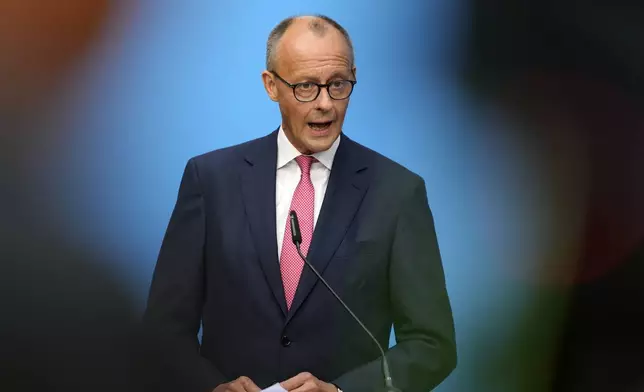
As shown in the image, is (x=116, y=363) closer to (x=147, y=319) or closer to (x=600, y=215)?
(x=147, y=319)

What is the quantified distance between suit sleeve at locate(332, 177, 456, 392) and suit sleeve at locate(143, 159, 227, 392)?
0.38 metres

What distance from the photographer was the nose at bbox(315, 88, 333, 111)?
2.44 metres

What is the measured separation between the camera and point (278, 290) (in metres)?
2.44

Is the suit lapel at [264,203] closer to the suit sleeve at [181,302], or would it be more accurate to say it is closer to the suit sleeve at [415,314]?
the suit sleeve at [181,302]

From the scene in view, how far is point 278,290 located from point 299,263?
9 centimetres

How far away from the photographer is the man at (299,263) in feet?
8.03

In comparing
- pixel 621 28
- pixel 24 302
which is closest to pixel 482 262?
pixel 621 28

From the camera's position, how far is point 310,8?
8.64ft

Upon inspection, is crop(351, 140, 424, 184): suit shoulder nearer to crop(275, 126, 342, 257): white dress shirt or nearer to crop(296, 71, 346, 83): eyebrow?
crop(275, 126, 342, 257): white dress shirt

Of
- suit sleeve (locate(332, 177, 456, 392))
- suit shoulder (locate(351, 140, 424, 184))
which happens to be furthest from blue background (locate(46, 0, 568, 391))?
suit sleeve (locate(332, 177, 456, 392))

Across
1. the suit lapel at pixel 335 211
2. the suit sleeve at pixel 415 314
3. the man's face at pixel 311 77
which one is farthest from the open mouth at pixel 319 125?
the suit sleeve at pixel 415 314

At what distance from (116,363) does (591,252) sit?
57.0 inches

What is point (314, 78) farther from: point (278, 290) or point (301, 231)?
point (278, 290)

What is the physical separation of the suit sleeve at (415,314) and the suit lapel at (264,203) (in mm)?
294
